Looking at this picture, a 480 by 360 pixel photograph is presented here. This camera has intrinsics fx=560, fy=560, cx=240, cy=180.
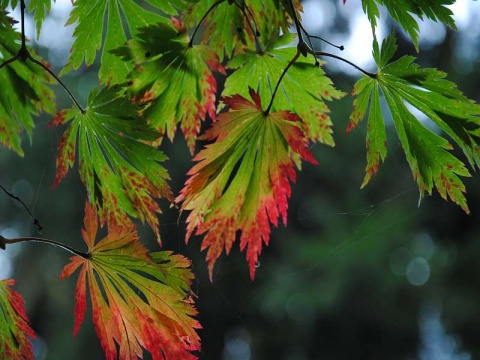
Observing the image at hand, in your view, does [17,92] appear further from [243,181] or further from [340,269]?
[340,269]

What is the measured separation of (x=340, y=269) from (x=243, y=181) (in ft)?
14.6

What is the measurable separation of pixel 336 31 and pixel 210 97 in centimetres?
543

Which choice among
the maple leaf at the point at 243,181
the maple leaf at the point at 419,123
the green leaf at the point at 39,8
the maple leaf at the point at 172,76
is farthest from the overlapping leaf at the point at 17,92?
the maple leaf at the point at 419,123

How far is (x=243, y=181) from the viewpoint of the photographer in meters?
0.68

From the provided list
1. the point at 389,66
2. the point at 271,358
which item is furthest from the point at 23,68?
the point at 271,358

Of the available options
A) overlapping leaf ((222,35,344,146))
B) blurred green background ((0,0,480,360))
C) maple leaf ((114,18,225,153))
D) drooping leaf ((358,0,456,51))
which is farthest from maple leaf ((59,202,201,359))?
blurred green background ((0,0,480,360))

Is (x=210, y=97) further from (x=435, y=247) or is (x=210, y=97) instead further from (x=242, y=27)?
(x=435, y=247)

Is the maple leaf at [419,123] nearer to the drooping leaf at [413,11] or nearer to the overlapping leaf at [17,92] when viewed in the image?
the drooping leaf at [413,11]

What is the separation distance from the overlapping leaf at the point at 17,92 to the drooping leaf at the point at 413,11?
459 mm

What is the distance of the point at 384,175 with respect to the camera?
5062 millimetres

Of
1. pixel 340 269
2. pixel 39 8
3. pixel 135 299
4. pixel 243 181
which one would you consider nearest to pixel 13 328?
pixel 135 299

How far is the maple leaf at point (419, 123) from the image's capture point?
2.10ft

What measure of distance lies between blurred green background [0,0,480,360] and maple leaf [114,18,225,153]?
13.2ft

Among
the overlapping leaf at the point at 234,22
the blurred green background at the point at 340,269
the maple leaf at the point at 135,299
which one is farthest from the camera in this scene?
the blurred green background at the point at 340,269
